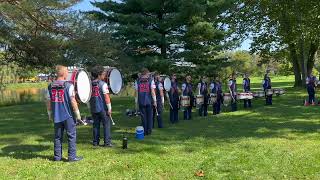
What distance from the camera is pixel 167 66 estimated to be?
26094mm

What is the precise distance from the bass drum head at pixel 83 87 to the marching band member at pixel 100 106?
132 mm

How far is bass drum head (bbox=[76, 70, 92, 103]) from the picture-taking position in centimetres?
1128

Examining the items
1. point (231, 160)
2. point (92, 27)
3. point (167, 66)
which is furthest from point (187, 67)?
point (231, 160)

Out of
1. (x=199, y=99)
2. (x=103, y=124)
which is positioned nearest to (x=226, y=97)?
(x=199, y=99)

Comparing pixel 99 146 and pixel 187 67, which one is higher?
pixel 187 67

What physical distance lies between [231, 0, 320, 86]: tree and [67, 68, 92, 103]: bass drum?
2048cm

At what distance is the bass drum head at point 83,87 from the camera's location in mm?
11281

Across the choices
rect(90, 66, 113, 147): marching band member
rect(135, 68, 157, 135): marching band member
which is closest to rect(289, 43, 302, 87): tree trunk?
rect(135, 68, 157, 135): marching band member

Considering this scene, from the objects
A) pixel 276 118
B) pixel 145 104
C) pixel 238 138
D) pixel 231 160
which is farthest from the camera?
pixel 276 118

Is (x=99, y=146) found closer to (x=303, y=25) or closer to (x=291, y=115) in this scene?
(x=291, y=115)

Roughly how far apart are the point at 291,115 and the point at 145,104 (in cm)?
790

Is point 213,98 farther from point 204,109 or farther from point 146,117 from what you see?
point 146,117

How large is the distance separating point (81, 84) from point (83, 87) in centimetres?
10

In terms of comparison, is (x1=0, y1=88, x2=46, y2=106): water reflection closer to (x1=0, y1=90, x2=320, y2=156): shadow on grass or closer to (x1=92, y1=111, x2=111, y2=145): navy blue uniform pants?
(x1=0, y1=90, x2=320, y2=156): shadow on grass
